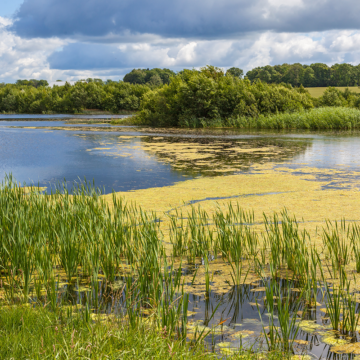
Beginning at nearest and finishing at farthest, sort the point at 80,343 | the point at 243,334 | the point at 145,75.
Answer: the point at 80,343 < the point at 243,334 < the point at 145,75

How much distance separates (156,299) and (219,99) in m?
27.7

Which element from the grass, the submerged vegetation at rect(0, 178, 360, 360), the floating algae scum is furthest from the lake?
the grass

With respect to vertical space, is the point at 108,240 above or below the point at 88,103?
below

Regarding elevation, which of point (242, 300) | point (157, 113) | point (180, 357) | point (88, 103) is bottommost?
point (242, 300)

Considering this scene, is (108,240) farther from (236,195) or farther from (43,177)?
(43,177)

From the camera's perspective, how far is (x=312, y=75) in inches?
2532

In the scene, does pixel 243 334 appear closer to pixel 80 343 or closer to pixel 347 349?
pixel 347 349

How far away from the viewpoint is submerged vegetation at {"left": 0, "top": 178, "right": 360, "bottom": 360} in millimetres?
2205

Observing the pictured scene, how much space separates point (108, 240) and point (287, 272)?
1.77 meters

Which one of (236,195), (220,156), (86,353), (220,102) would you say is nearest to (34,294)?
(86,353)

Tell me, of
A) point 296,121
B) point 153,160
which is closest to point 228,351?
point 153,160

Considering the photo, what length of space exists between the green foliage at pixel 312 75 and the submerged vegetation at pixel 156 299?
2427 inches

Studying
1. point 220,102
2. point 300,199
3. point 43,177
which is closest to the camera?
point 300,199

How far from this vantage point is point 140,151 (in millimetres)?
15727
